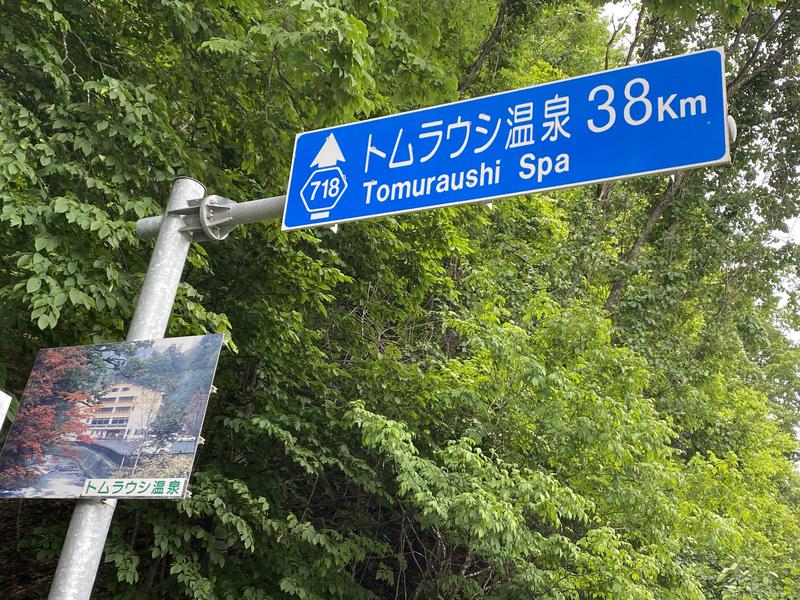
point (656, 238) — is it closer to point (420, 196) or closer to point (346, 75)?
point (346, 75)

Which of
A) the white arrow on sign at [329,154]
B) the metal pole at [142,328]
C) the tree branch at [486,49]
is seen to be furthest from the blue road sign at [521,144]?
the tree branch at [486,49]

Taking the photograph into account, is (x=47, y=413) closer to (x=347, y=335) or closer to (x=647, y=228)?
(x=347, y=335)

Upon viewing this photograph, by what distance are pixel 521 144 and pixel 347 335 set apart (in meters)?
5.63

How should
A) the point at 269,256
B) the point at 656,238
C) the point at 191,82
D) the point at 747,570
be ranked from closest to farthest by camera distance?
the point at 191,82 < the point at 269,256 < the point at 747,570 < the point at 656,238

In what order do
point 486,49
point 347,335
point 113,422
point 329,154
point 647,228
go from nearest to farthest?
point 113,422 < point 329,154 < point 347,335 < point 486,49 < point 647,228

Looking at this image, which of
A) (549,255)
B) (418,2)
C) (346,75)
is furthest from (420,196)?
(549,255)

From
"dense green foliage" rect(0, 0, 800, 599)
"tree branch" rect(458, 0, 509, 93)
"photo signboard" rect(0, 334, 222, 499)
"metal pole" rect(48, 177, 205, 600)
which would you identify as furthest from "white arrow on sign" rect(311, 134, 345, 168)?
"tree branch" rect(458, 0, 509, 93)

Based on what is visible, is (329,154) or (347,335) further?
(347,335)

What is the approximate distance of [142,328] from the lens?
2389 mm

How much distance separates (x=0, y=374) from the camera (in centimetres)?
428

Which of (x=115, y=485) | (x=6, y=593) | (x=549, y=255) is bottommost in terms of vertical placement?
(x=6, y=593)

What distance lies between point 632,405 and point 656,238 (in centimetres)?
571

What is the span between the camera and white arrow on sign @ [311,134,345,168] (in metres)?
2.52

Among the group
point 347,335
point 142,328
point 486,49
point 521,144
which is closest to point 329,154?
point 521,144
